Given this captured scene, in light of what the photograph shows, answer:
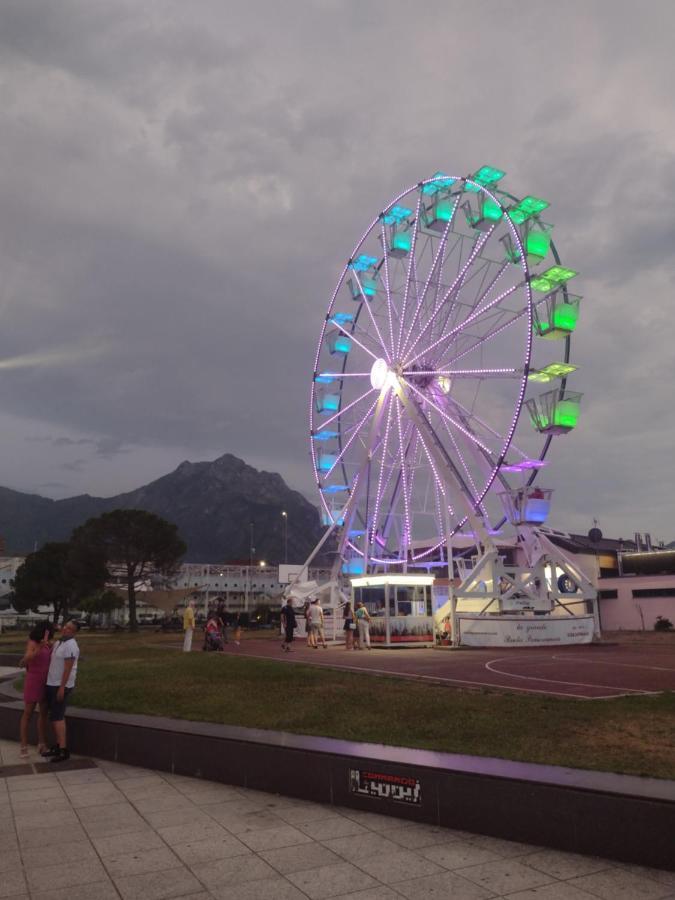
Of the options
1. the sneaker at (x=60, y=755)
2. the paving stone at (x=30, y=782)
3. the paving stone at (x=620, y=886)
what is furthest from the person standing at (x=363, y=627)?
the paving stone at (x=620, y=886)

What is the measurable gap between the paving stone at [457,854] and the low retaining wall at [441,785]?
0.95 ft

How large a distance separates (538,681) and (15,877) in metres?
12.2

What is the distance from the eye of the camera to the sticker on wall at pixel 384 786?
20.3 feet

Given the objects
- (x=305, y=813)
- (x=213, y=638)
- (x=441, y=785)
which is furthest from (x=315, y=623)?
(x=441, y=785)

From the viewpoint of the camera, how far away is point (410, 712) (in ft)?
34.3

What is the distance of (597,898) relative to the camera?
15.0 ft

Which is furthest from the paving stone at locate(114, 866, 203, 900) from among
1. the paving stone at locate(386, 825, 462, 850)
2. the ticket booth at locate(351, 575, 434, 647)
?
the ticket booth at locate(351, 575, 434, 647)

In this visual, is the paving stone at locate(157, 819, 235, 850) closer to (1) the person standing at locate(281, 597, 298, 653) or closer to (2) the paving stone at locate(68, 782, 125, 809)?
(2) the paving stone at locate(68, 782, 125, 809)

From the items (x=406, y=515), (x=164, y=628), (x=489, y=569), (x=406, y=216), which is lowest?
(x=164, y=628)

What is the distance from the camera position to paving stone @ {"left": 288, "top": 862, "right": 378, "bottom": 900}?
4758 mm

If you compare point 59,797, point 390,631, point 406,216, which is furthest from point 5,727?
point 406,216

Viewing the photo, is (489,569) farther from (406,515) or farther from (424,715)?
(424,715)

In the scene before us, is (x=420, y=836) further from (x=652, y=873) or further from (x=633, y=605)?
(x=633, y=605)

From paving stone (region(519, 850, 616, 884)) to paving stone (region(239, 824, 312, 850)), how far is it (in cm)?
175
